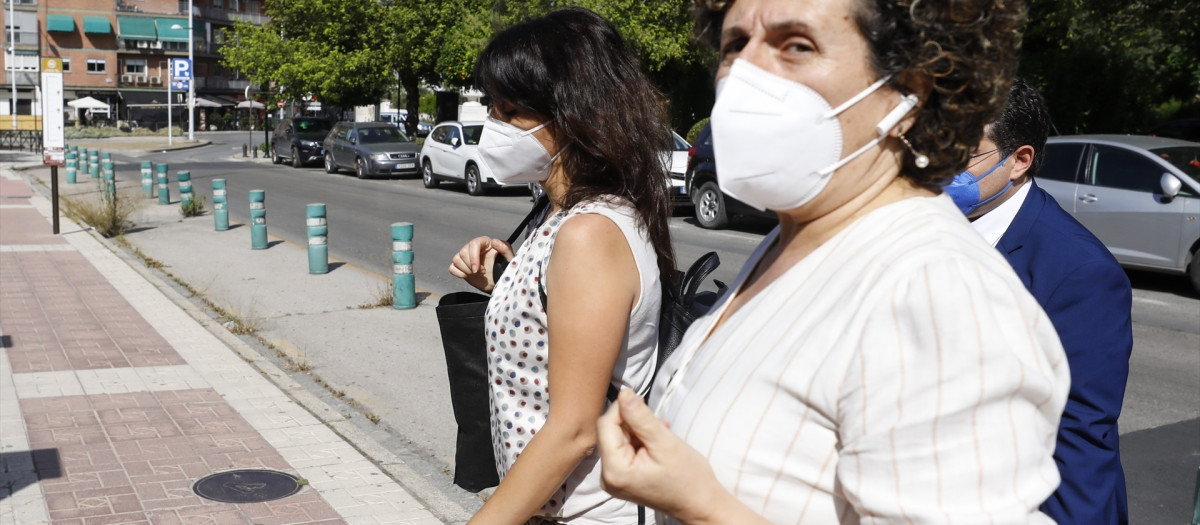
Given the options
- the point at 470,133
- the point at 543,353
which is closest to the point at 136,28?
the point at 470,133

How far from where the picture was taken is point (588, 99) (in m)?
2.17

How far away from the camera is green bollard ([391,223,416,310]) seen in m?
9.30

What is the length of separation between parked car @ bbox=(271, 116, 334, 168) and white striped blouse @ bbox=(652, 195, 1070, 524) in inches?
1288

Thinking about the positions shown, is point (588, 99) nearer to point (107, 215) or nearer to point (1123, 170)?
point (1123, 170)

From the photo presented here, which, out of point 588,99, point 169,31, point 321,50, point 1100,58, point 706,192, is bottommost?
point 706,192

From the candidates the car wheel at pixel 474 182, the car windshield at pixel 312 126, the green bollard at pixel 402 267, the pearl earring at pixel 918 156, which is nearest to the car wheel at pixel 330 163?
the car windshield at pixel 312 126

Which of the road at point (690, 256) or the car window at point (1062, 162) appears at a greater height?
the car window at point (1062, 162)

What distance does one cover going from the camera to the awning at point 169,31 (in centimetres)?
8288

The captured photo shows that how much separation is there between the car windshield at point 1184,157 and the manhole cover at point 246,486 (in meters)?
9.35

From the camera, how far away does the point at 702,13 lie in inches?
64.7

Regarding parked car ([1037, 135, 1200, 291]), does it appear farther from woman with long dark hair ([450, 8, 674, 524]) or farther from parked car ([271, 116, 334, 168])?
parked car ([271, 116, 334, 168])

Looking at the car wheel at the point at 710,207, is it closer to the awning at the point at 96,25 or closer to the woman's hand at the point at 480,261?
the woman's hand at the point at 480,261

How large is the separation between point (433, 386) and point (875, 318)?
5.91m

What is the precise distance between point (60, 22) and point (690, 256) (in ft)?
262
